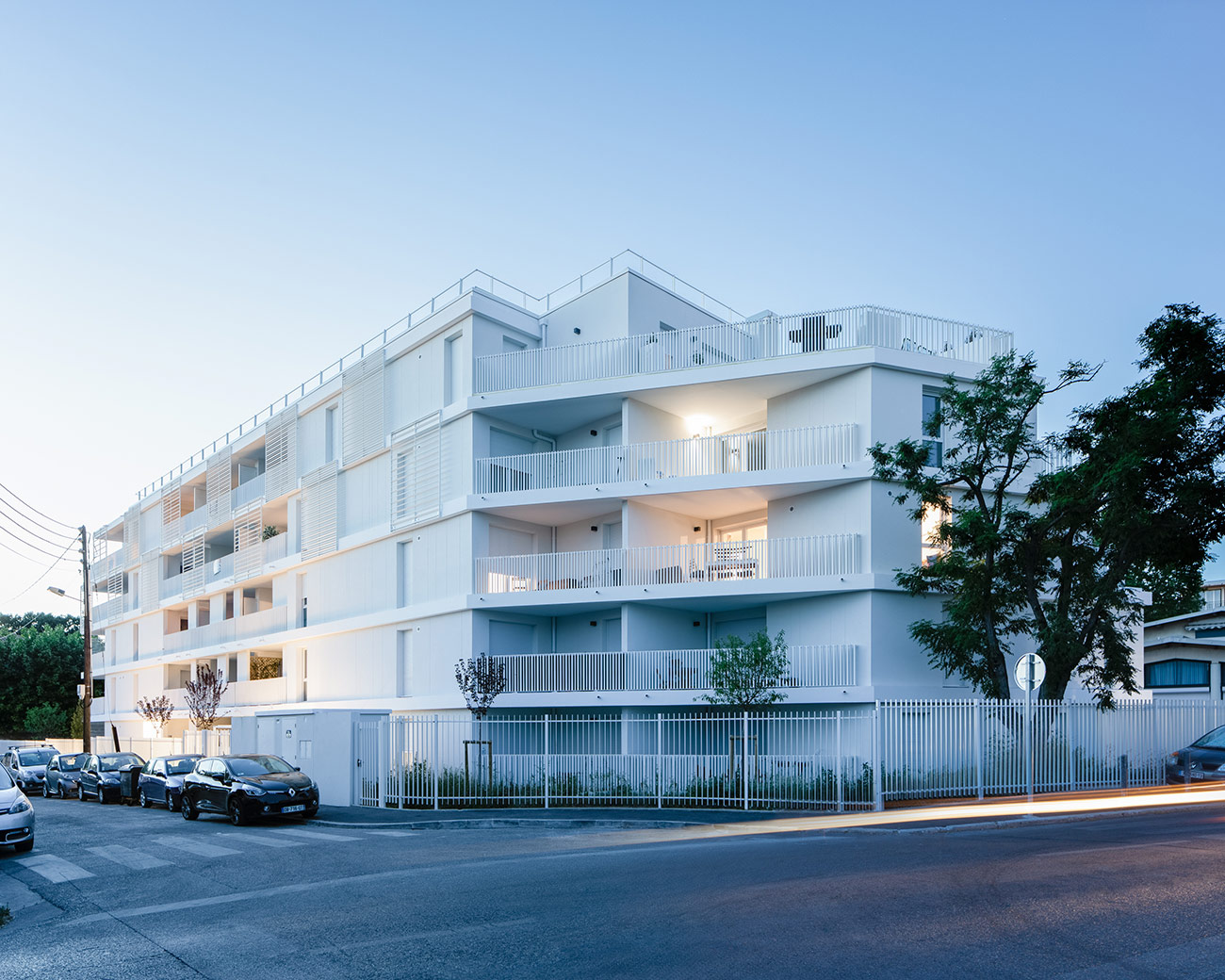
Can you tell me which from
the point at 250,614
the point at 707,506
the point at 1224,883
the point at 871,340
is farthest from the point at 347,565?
the point at 1224,883

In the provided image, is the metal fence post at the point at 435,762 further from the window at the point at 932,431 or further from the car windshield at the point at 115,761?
the window at the point at 932,431

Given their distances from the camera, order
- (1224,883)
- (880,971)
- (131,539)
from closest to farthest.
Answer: (880,971)
(1224,883)
(131,539)

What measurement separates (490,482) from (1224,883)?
2312cm

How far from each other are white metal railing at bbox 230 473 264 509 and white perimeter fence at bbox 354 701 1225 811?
1869cm

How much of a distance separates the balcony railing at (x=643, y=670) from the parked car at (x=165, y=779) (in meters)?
8.25

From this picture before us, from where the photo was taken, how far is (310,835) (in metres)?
18.6

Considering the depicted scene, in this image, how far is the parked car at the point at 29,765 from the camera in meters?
36.8

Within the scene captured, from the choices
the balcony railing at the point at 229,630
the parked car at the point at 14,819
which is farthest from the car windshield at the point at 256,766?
the balcony railing at the point at 229,630

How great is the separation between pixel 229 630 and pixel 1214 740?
113 feet

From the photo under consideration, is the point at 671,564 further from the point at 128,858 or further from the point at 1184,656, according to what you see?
the point at 1184,656

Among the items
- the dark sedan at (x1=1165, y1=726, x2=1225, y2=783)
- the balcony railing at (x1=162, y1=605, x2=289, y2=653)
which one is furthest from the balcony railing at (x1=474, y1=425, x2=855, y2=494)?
the balcony railing at (x1=162, y1=605, x2=289, y2=653)

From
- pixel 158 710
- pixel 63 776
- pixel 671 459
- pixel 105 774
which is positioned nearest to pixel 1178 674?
pixel 671 459

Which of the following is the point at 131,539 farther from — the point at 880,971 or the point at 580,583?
the point at 880,971

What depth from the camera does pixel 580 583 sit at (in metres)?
30.2
